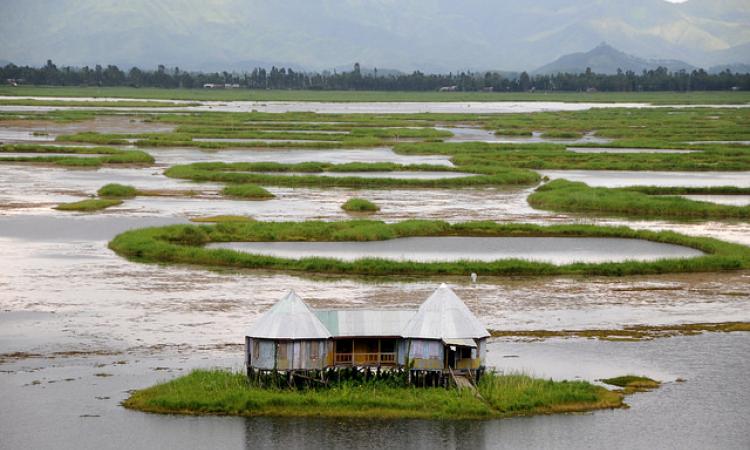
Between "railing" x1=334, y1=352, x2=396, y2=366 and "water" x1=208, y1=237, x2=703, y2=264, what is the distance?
13290 mm

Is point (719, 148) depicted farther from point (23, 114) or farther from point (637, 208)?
point (23, 114)

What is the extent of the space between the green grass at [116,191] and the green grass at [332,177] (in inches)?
262

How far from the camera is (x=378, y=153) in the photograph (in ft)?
250

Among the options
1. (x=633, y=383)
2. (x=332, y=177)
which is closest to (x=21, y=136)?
(x=332, y=177)

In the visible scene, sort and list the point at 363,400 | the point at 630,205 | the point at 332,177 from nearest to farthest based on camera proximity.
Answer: the point at 363,400 → the point at 630,205 → the point at 332,177

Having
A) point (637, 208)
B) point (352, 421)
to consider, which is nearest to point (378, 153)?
point (637, 208)

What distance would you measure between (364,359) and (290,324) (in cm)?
192

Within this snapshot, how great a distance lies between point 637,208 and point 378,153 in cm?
2904

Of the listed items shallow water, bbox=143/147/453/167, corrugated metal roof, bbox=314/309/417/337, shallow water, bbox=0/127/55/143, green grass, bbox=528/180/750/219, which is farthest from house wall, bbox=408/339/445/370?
shallow water, bbox=0/127/55/143

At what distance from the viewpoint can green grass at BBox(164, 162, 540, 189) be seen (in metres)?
58.3

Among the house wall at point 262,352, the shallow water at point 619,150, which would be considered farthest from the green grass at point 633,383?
the shallow water at point 619,150

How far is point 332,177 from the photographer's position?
59094 mm

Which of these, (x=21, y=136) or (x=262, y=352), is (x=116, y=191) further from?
(x=21, y=136)

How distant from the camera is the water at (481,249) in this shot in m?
38.0
